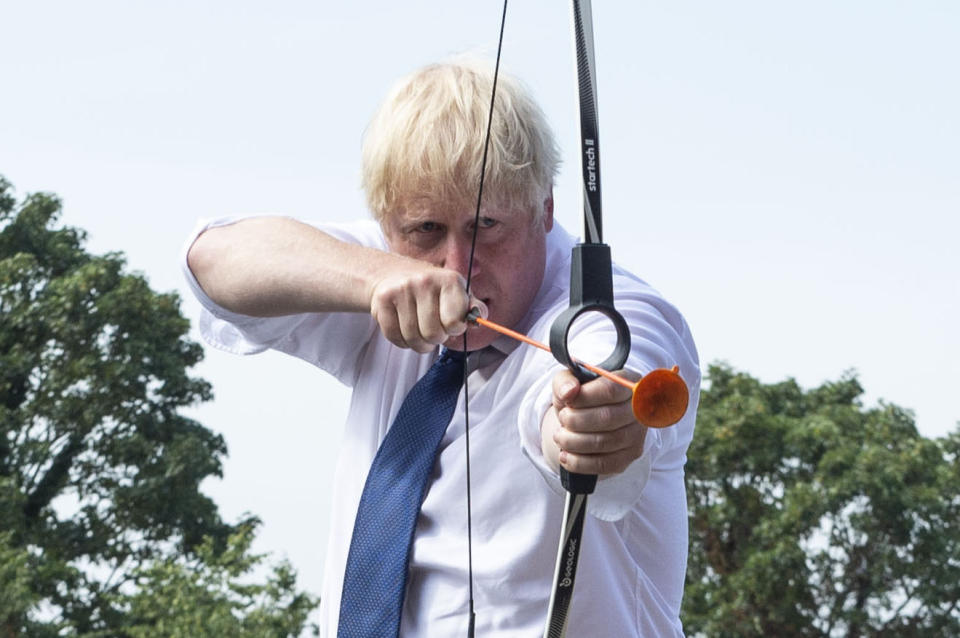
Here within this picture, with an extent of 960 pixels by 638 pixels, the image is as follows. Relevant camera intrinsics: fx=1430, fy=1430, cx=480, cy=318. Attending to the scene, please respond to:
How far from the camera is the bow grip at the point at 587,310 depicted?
1.56m

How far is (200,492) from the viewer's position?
48.0 ft

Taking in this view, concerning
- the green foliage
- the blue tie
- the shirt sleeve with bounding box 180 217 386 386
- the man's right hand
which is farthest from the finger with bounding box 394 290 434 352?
the green foliage

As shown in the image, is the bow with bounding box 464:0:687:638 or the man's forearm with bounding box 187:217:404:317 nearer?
the bow with bounding box 464:0:687:638

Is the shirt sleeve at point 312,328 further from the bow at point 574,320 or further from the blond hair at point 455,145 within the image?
the bow at point 574,320

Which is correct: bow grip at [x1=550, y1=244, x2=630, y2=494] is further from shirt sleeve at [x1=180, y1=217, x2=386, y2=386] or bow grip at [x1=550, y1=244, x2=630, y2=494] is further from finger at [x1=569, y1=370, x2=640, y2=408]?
shirt sleeve at [x1=180, y1=217, x2=386, y2=386]

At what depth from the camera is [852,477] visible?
13.0 meters

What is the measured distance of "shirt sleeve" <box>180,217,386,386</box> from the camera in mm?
2389

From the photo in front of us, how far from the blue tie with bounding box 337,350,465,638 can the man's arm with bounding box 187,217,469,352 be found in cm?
22

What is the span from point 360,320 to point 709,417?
11.5 meters

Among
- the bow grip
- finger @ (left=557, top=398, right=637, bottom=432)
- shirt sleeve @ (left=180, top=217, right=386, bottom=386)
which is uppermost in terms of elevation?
shirt sleeve @ (left=180, top=217, right=386, bottom=386)

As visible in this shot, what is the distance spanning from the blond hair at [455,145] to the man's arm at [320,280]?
11cm

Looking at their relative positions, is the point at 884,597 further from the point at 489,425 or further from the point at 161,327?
the point at 489,425

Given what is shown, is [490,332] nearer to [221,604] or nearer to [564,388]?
[564,388]

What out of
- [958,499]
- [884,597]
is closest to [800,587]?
[884,597]
